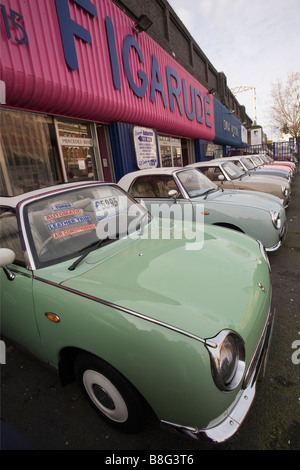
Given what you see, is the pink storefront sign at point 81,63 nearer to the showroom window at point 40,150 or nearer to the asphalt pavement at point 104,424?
the showroom window at point 40,150

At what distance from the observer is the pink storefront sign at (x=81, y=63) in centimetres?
421

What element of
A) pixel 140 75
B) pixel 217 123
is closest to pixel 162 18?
pixel 140 75

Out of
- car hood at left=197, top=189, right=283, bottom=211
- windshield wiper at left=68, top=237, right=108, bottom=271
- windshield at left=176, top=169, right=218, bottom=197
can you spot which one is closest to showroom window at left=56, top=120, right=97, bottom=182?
windshield at left=176, top=169, right=218, bottom=197

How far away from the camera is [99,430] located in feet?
5.90

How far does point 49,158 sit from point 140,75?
4.00 metres

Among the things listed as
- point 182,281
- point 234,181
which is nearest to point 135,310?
A: point 182,281

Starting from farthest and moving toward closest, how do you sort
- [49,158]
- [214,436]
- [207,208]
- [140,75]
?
[140,75] < [49,158] < [207,208] < [214,436]

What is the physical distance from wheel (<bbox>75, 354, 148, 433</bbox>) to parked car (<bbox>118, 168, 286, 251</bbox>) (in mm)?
2735

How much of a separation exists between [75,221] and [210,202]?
257cm

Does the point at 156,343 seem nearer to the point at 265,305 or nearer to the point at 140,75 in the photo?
the point at 265,305

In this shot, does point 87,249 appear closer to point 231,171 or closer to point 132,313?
point 132,313

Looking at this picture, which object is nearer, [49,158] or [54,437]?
[54,437]

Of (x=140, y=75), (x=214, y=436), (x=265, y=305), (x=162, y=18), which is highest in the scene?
(x=162, y=18)
